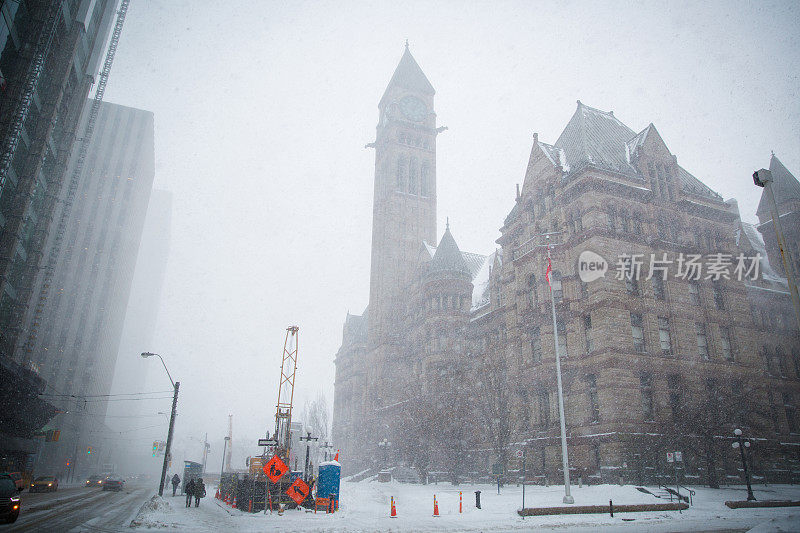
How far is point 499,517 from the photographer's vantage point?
69.5 feet

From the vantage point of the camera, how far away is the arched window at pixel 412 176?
82.1 metres

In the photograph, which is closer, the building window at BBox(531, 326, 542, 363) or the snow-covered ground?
the snow-covered ground

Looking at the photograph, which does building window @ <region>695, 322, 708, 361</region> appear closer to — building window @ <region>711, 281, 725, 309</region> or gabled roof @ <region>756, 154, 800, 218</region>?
building window @ <region>711, 281, 725, 309</region>

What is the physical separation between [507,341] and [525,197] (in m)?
12.6

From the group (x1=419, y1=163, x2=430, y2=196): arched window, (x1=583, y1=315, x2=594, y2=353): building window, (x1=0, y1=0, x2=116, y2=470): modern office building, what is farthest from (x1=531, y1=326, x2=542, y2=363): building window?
(x1=419, y1=163, x2=430, y2=196): arched window

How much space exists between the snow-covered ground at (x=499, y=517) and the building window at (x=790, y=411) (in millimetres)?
11890

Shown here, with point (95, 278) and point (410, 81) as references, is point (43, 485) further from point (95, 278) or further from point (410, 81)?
point (95, 278)

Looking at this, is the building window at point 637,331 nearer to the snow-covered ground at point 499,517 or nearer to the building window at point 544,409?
the building window at point 544,409

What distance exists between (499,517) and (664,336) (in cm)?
2169

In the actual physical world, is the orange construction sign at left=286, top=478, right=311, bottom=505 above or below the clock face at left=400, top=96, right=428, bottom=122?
below

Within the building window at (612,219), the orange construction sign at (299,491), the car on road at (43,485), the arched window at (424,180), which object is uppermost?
the arched window at (424,180)

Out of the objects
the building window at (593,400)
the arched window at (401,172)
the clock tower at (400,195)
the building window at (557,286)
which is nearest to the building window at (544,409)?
the building window at (593,400)

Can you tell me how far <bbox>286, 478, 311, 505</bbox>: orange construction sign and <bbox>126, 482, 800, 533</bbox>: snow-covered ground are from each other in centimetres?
155

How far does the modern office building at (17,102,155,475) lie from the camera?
362 ft
